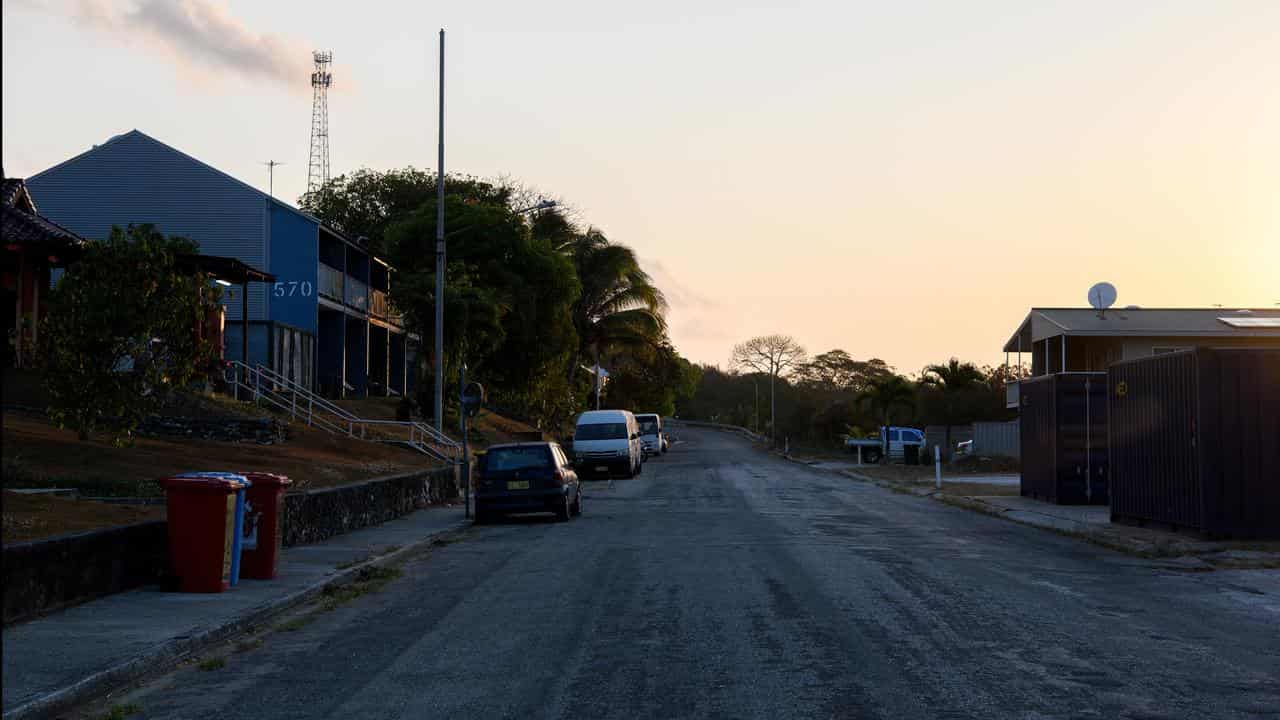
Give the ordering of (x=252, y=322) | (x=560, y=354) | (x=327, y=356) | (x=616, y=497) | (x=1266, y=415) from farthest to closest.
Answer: (x=560, y=354)
(x=327, y=356)
(x=252, y=322)
(x=616, y=497)
(x=1266, y=415)

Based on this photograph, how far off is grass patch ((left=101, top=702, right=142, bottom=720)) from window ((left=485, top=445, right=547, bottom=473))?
1557 cm

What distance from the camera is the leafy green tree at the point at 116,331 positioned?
69.6ft

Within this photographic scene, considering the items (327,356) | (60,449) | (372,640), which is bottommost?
(372,640)

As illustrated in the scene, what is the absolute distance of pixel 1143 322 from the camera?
4422cm

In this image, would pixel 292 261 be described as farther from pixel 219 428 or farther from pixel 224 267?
pixel 219 428

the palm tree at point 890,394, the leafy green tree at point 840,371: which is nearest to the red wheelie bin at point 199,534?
the palm tree at point 890,394

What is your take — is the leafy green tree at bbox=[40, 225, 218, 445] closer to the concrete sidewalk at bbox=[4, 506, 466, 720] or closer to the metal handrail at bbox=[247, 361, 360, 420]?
the concrete sidewalk at bbox=[4, 506, 466, 720]

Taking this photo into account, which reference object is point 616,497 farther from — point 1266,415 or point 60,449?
point 1266,415

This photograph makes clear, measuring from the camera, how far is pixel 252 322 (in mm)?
42594

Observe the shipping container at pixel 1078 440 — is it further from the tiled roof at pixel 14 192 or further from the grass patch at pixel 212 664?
the tiled roof at pixel 14 192

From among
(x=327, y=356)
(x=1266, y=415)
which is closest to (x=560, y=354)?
(x=327, y=356)

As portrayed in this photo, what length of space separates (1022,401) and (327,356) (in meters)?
28.3

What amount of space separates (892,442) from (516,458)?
4394 cm

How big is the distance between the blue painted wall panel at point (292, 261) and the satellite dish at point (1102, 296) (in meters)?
26.7
